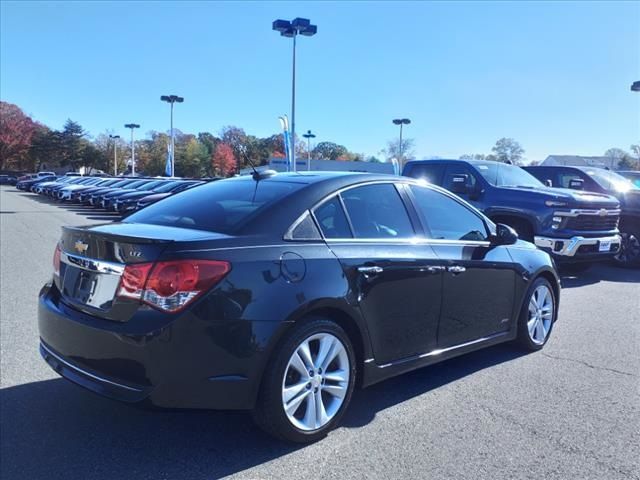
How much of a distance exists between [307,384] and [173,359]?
2.79 ft

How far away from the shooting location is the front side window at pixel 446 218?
13.9 feet

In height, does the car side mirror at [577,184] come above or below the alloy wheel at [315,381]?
above

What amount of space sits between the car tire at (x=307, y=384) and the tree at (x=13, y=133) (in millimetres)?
92900

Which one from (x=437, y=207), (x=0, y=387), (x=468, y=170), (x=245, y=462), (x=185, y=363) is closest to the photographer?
(x=185, y=363)

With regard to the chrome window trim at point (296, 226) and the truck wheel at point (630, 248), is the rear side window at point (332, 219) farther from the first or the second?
the truck wheel at point (630, 248)

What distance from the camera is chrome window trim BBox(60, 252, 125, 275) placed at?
9.73 feet

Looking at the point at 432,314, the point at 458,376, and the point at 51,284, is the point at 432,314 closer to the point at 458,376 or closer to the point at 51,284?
the point at 458,376

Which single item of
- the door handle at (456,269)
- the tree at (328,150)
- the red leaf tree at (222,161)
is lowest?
the door handle at (456,269)

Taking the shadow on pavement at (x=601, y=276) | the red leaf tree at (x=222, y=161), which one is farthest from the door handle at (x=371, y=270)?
the red leaf tree at (x=222, y=161)

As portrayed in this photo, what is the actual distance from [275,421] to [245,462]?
0.28 m

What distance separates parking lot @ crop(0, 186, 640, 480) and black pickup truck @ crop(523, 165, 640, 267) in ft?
20.7

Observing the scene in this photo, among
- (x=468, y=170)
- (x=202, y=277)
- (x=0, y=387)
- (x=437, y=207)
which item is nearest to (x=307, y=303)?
(x=202, y=277)

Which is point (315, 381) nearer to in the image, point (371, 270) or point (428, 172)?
point (371, 270)

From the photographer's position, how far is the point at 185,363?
9.17 ft
